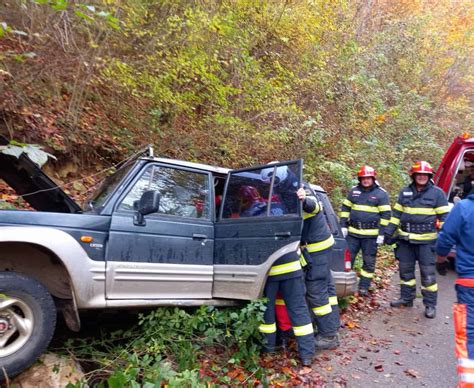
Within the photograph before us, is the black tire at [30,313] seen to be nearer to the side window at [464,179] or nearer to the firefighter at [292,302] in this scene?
the firefighter at [292,302]

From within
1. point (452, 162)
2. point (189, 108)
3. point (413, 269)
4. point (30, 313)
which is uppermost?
point (189, 108)

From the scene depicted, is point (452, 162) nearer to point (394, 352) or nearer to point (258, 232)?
point (394, 352)

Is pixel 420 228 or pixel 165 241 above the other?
pixel 165 241

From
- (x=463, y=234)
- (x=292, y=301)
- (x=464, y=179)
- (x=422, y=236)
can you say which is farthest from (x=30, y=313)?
(x=464, y=179)

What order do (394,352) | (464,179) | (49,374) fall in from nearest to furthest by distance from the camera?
(49,374) < (394,352) < (464,179)

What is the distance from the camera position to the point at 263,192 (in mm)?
4285

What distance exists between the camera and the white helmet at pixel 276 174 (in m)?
4.20

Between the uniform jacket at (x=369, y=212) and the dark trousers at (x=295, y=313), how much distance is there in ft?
7.83

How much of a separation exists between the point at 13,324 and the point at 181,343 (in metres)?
1.43

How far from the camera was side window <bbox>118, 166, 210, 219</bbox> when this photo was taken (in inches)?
154

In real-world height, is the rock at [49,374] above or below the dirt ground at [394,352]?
above

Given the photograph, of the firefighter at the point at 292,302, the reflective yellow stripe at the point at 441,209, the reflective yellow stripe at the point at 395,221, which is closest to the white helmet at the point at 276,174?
the firefighter at the point at 292,302

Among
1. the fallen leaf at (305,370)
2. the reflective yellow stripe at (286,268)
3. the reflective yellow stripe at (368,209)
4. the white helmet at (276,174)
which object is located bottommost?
the fallen leaf at (305,370)

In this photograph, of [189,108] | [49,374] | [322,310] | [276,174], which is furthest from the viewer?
[189,108]
